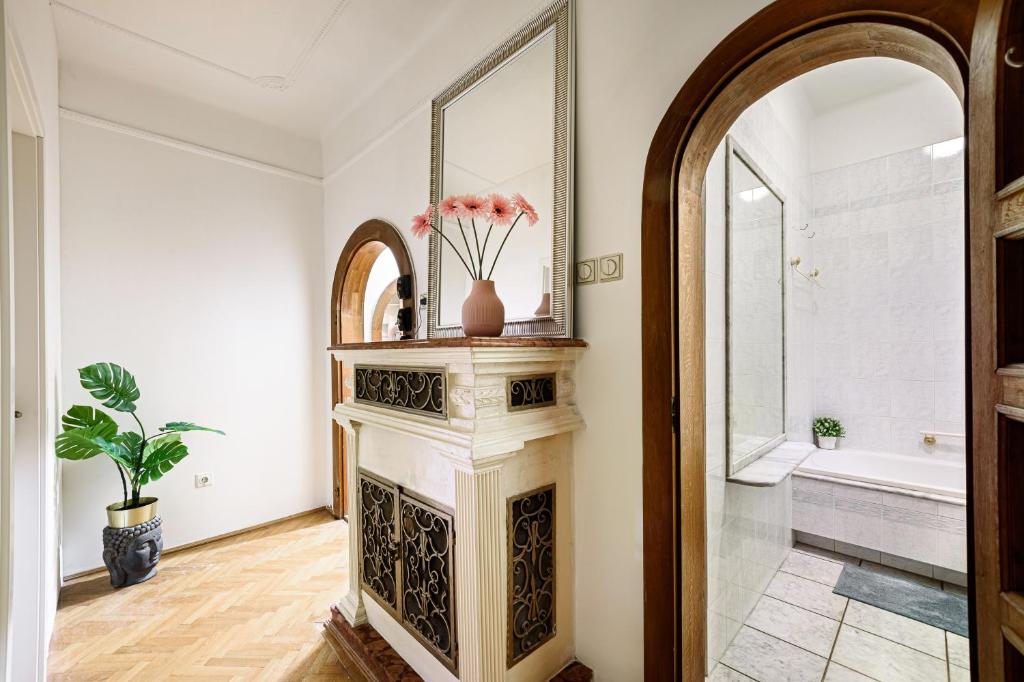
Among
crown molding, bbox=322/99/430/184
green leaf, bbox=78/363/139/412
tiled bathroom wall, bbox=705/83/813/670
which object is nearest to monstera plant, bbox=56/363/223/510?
green leaf, bbox=78/363/139/412

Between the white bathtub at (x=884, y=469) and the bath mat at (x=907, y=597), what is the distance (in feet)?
1.75

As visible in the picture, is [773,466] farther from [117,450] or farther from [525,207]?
[117,450]

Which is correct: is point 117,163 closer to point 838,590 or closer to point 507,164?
point 507,164

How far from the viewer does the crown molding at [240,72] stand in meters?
2.20

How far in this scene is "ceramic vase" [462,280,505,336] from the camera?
5.16ft

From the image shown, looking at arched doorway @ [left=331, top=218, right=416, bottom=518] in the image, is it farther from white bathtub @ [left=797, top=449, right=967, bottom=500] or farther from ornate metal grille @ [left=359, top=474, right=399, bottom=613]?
white bathtub @ [left=797, top=449, right=967, bottom=500]

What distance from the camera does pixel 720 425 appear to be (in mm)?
1753

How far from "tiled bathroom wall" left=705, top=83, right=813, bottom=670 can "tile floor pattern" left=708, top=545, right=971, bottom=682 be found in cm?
8

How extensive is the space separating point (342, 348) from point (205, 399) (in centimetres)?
176

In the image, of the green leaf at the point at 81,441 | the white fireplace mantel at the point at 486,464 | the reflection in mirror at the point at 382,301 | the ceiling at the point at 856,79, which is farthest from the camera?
the reflection in mirror at the point at 382,301

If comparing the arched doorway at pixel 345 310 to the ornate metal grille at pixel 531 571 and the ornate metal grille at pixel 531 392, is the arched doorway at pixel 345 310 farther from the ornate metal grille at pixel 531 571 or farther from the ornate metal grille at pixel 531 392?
the ornate metal grille at pixel 531 571

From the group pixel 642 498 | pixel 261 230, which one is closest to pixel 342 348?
pixel 642 498

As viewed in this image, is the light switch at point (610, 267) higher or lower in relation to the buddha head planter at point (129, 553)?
higher

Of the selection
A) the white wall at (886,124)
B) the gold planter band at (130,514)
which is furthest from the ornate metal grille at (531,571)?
the white wall at (886,124)
